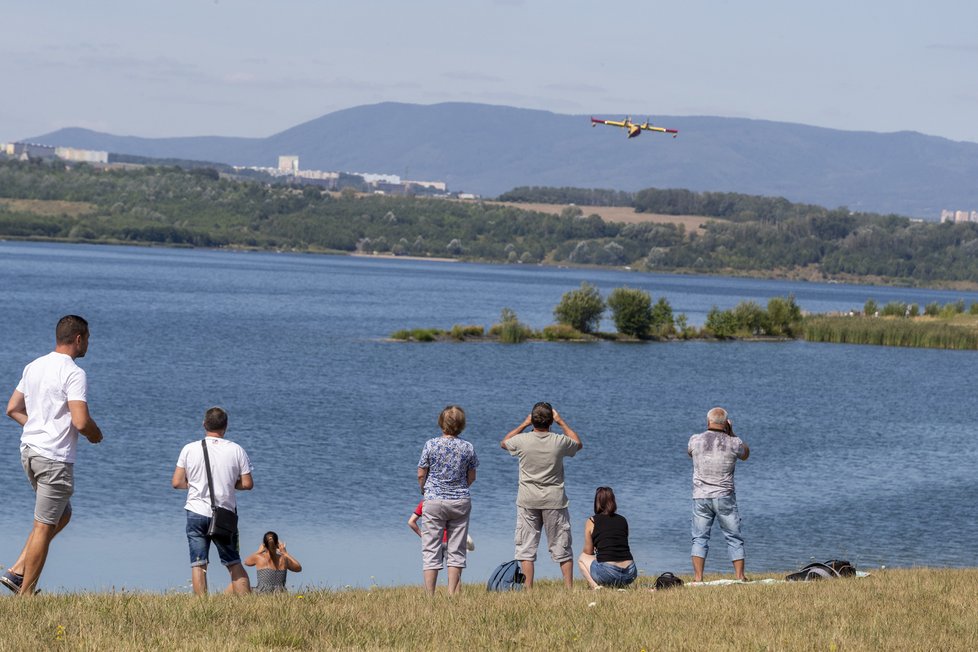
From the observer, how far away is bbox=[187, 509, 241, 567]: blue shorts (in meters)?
11.5

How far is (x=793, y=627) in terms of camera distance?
10672mm

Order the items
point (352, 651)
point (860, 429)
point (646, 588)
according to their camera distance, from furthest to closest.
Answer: point (860, 429)
point (646, 588)
point (352, 651)

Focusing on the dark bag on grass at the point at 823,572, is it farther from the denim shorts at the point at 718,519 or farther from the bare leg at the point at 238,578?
the bare leg at the point at 238,578

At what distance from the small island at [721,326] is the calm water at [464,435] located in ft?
8.20

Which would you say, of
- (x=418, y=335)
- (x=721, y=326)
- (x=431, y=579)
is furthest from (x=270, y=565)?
(x=721, y=326)

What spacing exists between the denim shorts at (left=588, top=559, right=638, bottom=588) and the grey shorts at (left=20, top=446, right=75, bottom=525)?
5486 mm

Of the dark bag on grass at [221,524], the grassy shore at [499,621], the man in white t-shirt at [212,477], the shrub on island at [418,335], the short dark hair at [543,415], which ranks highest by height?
the short dark hair at [543,415]

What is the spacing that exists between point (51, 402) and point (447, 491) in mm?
3755

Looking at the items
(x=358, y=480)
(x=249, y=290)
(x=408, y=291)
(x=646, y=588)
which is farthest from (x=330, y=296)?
(x=646, y=588)

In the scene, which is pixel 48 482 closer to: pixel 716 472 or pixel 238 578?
pixel 238 578

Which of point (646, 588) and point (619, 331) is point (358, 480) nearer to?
point (646, 588)

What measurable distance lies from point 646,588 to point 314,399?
35.5m

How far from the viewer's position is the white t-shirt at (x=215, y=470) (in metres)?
11.4

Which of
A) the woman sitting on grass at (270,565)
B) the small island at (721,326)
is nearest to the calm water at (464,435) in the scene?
the small island at (721,326)
